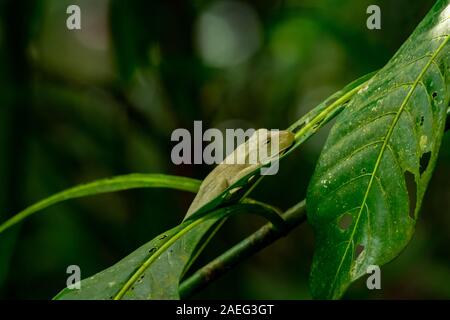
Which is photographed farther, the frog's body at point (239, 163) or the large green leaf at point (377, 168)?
the frog's body at point (239, 163)

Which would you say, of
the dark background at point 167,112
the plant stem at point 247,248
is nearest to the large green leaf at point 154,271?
the plant stem at point 247,248

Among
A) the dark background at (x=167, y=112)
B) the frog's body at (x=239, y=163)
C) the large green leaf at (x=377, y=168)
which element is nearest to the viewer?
the large green leaf at (x=377, y=168)

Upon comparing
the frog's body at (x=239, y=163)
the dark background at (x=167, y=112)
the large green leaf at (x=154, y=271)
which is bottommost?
the large green leaf at (x=154, y=271)

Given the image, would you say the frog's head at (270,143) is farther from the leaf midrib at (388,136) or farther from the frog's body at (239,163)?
the leaf midrib at (388,136)

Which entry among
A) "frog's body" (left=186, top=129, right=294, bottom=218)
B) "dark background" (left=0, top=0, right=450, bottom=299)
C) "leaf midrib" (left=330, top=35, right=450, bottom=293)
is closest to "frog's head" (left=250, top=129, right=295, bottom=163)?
"frog's body" (left=186, top=129, right=294, bottom=218)

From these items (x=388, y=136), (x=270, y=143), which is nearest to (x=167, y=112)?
(x=270, y=143)

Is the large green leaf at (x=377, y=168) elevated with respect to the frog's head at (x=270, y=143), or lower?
lower

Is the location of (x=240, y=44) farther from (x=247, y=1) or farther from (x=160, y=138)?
(x=160, y=138)
